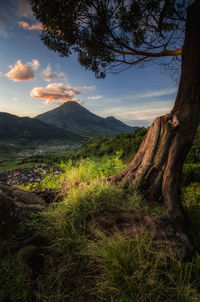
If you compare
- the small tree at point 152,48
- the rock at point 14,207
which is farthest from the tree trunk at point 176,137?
the rock at point 14,207

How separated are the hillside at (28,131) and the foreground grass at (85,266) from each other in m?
124

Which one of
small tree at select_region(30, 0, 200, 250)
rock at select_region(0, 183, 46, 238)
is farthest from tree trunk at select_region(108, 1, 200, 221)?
rock at select_region(0, 183, 46, 238)

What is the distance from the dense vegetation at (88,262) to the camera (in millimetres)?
1755

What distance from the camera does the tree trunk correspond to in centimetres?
321

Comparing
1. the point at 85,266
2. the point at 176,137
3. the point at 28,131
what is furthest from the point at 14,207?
the point at 28,131

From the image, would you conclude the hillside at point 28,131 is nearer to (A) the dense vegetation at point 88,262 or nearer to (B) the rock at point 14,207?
(B) the rock at point 14,207

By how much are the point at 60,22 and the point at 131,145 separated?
738 cm

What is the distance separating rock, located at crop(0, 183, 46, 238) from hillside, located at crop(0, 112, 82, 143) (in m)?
124

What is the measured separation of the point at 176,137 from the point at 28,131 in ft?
488

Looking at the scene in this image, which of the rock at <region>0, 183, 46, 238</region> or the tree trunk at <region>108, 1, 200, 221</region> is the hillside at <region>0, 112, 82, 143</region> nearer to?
the rock at <region>0, 183, 46, 238</region>

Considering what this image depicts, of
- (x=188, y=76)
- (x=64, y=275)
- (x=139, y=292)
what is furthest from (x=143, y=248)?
(x=188, y=76)

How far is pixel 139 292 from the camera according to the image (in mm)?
1679

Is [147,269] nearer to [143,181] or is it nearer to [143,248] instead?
[143,248]

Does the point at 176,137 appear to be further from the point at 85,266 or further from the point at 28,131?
the point at 28,131
